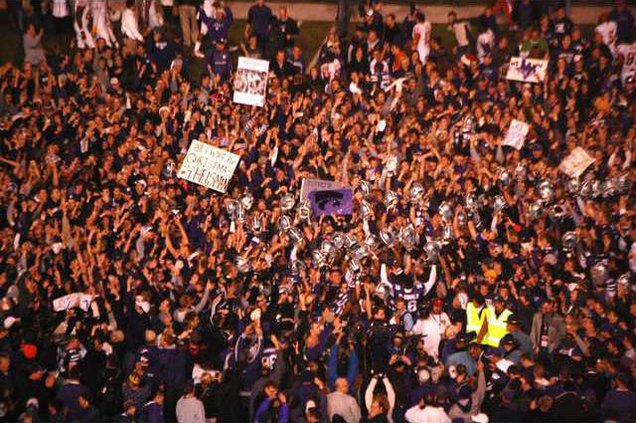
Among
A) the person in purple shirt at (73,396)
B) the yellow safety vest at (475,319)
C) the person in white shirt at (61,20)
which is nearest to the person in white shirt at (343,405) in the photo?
the yellow safety vest at (475,319)

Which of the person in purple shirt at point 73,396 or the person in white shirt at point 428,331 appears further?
the person in white shirt at point 428,331

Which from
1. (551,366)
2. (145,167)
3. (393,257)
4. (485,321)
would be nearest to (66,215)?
(145,167)

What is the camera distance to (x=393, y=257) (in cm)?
1077

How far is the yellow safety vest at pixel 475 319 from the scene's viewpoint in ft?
32.6

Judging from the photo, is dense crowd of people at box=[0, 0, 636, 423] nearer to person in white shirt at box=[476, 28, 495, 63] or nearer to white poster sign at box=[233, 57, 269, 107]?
person in white shirt at box=[476, 28, 495, 63]

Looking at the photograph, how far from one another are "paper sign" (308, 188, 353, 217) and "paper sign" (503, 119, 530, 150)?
125 inches

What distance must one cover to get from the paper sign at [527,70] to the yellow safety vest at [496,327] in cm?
629

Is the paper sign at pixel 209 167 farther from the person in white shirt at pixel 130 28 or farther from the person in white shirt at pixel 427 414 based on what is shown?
the person in white shirt at pixel 427 414

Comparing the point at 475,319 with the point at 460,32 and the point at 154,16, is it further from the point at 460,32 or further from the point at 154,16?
the point at 154,16

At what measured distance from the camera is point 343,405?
27.2 feet

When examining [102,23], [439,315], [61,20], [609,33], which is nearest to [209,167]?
[439,315]

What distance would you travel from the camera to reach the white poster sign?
1395cm

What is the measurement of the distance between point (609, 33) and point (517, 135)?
155 inches

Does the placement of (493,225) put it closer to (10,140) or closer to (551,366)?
(551,366)
